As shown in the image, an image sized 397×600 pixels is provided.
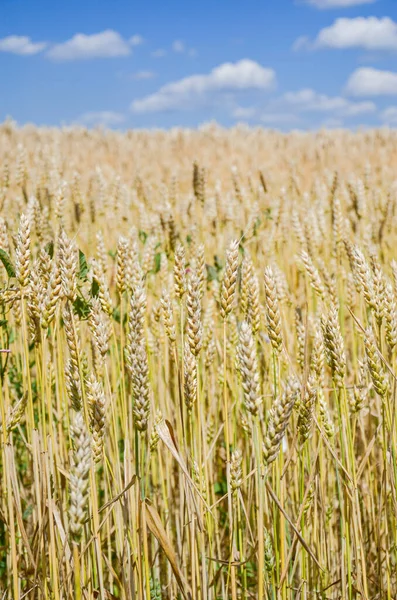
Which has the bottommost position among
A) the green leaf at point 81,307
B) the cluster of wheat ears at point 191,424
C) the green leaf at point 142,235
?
the cluster of wheat ears at point 191,424

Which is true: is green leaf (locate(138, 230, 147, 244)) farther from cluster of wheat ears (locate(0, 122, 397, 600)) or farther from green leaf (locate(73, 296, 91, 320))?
green leaf (locate(73, 296, 91, 320))

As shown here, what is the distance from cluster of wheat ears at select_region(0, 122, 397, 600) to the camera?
0.91m

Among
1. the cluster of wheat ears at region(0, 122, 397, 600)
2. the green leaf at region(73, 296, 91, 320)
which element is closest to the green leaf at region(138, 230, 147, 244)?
the cluster of wheat ears at region(0, 122, 397, 600)

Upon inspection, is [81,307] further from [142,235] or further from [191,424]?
[142,235]

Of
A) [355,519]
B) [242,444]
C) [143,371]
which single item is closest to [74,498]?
[143,371]

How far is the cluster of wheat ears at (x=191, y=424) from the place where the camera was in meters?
0.91

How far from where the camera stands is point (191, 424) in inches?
37.8

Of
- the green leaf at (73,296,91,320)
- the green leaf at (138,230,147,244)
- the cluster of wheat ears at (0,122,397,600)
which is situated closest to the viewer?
the cluster of wheat ears at (0,122,397,600)

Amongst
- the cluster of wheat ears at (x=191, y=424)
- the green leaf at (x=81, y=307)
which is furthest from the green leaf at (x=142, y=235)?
the green leaf at (x=81, y=307)

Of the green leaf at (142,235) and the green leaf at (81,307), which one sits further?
the green leaf at (142,235)

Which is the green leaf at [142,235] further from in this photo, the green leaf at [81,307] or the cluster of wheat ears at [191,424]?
the green leaf at [81,307]

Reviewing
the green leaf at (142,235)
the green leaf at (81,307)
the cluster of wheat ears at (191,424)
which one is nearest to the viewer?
the cluster of wheat ears at (191,424)

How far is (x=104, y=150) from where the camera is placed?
1003 cm

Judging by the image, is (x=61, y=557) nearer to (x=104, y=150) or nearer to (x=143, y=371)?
(x=143, y=371)
